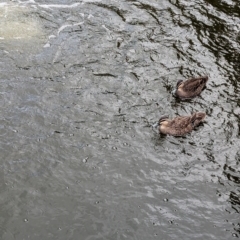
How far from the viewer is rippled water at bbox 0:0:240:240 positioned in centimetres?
793

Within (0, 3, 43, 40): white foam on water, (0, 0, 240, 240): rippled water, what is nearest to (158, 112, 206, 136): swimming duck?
(0, 0, 240, 240): rippled water

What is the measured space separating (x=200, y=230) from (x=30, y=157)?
3.69m

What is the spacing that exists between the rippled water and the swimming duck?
0.22 metres

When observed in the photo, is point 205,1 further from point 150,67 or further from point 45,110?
point 45,110

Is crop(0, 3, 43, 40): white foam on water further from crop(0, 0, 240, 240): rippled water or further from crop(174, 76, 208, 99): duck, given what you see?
crop(174, 76, 208, 99): duck

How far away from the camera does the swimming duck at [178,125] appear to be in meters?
9.46

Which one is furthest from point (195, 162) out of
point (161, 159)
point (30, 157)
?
point (30, 157)

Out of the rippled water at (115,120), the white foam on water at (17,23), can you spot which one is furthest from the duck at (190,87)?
the white foam on water at (17,23)

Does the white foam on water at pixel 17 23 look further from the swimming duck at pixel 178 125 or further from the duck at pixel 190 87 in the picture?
the swimming duck at pixel 178 125

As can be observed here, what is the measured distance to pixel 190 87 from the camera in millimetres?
10289

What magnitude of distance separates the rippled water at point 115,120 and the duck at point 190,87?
0.79 ft

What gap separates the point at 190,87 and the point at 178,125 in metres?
1.29

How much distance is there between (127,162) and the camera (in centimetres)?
886

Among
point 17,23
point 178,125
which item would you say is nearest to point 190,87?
point 178,125
